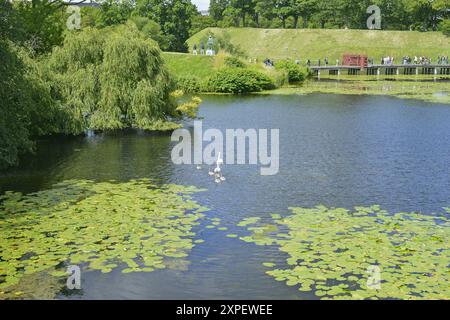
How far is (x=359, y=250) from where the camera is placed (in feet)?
61.1

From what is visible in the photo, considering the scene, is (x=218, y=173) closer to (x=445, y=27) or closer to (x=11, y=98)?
(x=11, y=98)

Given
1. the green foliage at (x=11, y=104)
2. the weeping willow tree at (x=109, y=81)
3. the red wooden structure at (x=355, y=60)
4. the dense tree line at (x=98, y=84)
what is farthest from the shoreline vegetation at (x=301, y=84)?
the green foliage at (x=11, y=104)

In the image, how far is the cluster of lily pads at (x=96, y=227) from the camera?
1772cm

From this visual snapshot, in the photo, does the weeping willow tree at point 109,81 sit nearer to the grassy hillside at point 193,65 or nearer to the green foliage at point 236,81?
the green foliage at point 236,81

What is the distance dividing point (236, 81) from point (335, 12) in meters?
70.8

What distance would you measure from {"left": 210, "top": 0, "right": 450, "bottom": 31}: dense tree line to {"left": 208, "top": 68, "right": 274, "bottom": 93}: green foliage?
213ft

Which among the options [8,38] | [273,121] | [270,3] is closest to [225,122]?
[273,121]

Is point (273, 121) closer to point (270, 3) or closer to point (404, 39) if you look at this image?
point (404, 39)

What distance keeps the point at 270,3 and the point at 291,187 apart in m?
124

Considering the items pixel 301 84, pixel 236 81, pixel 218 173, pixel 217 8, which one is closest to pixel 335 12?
pixel 217 8

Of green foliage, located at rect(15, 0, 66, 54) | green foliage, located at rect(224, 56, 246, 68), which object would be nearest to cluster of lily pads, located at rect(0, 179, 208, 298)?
green foliage, located at rect(15, 0, 66, 54)

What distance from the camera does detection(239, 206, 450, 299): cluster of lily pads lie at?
15859 millimetres

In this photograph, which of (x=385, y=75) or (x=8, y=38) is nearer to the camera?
(x=8, y=38)

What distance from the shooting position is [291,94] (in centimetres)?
7181
